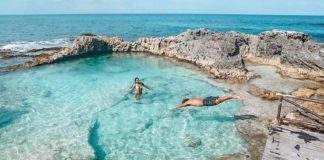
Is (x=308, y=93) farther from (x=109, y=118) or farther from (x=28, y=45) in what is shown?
(x=28, y=45)

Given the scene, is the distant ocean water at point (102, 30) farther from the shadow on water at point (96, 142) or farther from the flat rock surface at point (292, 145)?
the flat rock surface at point (292, 145)

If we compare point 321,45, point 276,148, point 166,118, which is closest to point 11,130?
point 166,118

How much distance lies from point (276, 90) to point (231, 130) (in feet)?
24.9

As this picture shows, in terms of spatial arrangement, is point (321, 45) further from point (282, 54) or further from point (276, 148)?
point (276, 148)

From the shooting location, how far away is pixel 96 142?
14.2m

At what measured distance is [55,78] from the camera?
82.0 feet

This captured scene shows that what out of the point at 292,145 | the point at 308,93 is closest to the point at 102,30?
the point at 308,93

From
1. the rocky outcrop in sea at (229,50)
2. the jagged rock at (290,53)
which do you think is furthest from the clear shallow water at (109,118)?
the jagged rock at (290,53)

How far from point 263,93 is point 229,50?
8.60 meters

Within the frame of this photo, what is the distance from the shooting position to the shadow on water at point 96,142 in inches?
516

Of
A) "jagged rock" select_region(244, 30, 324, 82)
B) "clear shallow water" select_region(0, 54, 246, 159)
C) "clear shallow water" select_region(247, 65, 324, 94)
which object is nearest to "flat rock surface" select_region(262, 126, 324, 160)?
"clear shallow water" select_region(0, 54, 246, 159)

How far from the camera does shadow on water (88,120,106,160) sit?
13109 millimetres

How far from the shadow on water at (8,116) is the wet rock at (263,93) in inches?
570

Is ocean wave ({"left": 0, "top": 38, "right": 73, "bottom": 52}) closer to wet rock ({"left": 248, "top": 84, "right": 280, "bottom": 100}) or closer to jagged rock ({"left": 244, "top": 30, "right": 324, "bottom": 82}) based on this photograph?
jagged rock ({"left": 244, "top": 30, "right": 324, "bottom": 82})
